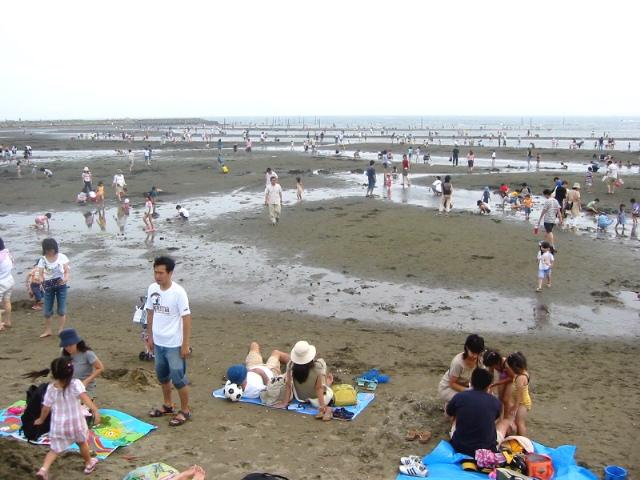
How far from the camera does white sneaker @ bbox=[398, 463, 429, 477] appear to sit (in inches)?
216

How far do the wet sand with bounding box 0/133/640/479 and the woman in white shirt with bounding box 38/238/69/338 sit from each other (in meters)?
0.72

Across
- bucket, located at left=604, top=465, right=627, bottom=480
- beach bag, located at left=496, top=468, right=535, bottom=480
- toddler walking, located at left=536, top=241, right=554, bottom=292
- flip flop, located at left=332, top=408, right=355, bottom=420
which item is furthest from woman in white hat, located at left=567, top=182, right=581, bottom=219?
beach bag, located at left=496, top=468, right=535, bottom=480

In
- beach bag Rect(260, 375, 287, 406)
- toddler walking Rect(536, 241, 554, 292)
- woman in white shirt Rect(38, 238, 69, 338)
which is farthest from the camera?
toddler walking Rect(536, 241, 554, 292)

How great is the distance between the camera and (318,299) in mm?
12531

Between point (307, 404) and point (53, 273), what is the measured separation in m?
5.07

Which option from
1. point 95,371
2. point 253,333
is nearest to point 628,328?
point 253,333

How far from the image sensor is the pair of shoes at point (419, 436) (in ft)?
20.6

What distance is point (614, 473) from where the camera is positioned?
5441mm

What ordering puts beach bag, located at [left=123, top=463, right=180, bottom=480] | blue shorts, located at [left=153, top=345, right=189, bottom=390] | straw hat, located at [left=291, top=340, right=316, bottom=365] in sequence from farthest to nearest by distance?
straw hat, located at [left=291, top=340, right=316, bottom=365], blue shorts, located at [left=153, top=345, right=189, bottom=390], beach bag, located at [left=123, top=463, right=180, bottom=480]

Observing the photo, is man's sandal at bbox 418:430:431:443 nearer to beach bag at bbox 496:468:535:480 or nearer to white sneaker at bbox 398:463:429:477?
white sneaker at bbox 398:463:429:477

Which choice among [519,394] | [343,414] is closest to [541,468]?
[519,394]

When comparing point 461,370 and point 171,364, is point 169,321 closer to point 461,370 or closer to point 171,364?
point 171,364

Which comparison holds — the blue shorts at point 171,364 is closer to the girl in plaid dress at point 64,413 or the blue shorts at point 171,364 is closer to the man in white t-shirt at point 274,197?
the girl in plaid dress at point 64,413

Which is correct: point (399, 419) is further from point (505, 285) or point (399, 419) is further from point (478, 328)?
point (505, 285)
